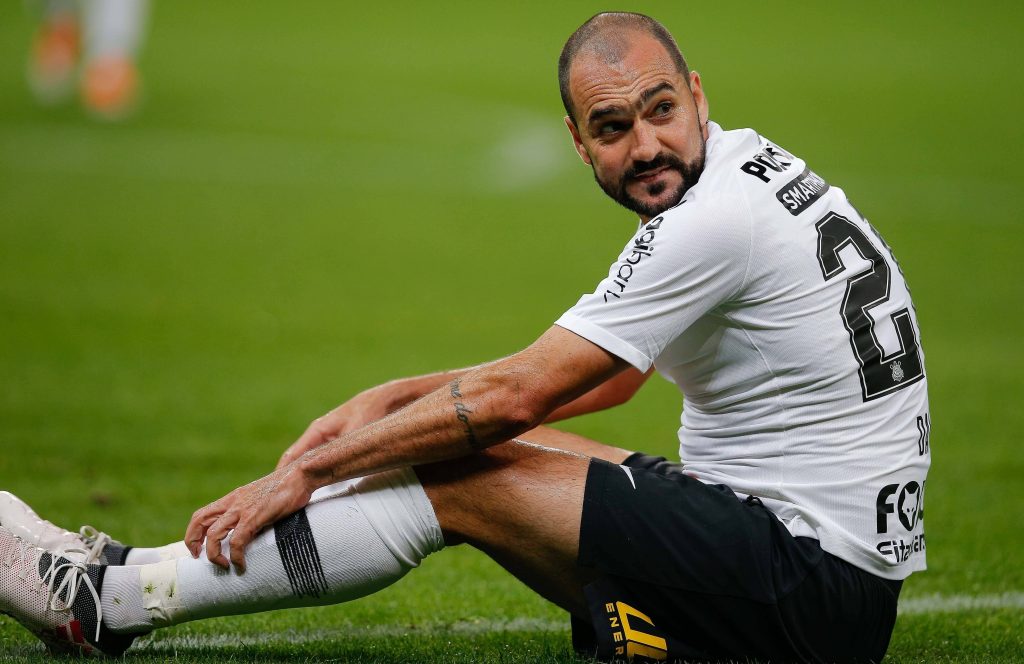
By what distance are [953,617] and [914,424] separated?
3.69ft

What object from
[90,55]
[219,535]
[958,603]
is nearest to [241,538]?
[219,535]

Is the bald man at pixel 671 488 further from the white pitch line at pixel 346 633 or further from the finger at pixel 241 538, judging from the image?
the white pitch line at pixel 346 633

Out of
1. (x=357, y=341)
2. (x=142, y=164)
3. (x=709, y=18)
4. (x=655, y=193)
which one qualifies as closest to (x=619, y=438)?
(x=357, y=341)

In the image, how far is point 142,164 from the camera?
15367mm

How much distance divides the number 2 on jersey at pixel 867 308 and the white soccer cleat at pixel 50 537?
1948 millimetres

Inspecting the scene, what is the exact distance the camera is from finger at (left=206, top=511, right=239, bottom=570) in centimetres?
339

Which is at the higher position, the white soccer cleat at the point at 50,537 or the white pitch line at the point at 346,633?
the white soccer cleat at the point at 50,537

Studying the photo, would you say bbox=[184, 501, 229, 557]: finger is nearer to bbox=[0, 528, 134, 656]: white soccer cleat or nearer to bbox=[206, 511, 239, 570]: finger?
bbox=[206, 511, 239, 570]: finger

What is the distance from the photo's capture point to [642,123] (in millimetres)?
3684

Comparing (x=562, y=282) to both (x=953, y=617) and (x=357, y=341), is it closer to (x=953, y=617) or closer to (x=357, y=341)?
(x=357, y=341)

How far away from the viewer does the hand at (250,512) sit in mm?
3381

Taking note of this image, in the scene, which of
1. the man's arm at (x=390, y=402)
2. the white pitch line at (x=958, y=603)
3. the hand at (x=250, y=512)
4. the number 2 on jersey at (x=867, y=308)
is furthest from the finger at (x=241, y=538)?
the white pitch line at (x=958, y=603)

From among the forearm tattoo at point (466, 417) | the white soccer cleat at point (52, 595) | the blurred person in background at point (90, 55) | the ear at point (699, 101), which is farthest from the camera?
the blurred person in background at point (90, 55)

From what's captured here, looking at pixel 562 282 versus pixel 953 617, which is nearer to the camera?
pixel 953 617
